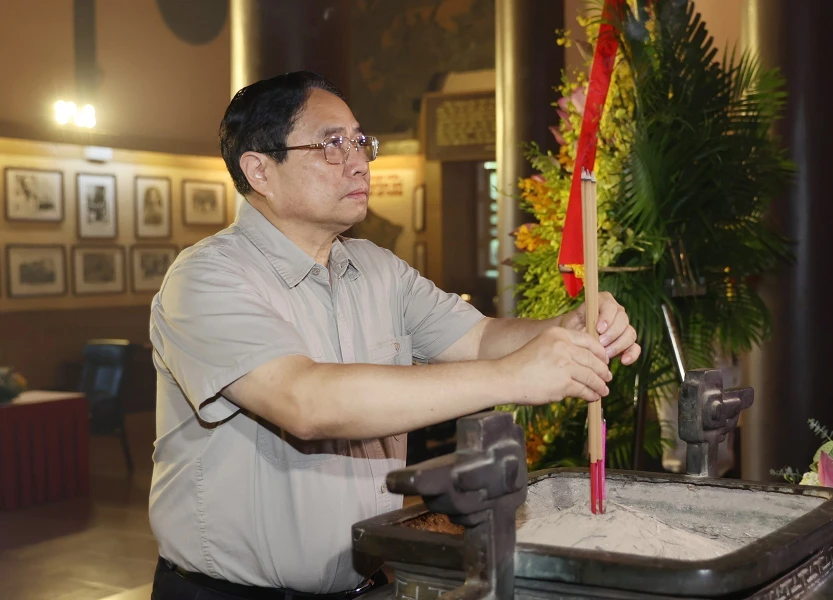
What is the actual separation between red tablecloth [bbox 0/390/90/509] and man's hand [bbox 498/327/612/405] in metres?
2.48

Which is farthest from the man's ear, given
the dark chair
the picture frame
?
the picture frame

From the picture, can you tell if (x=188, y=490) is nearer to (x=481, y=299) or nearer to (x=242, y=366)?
(x=242, y=366)

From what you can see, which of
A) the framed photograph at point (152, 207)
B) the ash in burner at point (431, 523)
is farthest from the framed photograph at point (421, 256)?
the ash in burner at point (431, 523)

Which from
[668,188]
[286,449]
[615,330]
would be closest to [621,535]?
[615,330]

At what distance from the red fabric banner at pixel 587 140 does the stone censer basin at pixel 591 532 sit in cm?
47

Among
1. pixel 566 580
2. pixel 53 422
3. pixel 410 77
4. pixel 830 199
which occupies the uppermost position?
pixel 410 77

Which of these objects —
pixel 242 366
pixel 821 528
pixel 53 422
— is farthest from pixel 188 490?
pixel 53 422

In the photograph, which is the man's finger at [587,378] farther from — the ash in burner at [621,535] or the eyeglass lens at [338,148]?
the eyeglass lens at [338,148]

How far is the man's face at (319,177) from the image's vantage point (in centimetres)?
187

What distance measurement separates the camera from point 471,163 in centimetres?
756

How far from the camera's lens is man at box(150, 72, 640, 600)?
143 centimetres

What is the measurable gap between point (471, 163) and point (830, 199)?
4431mm

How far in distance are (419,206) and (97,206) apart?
3.90 meters

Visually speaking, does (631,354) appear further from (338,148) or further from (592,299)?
(338,148)
